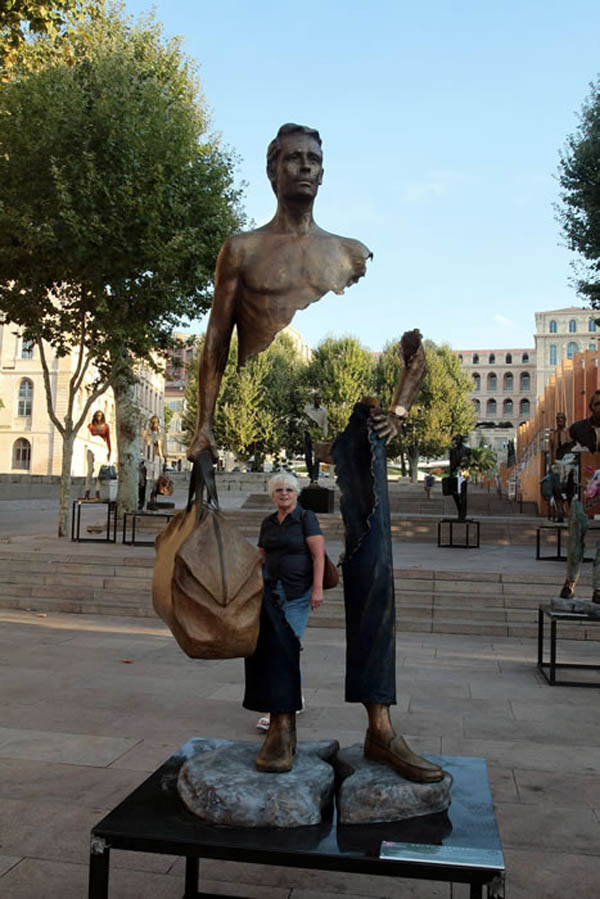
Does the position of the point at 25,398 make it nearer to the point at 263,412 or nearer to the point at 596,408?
the point at 263,412

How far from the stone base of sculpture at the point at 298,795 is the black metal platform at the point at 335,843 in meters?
0.03

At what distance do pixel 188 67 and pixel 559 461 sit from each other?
18.2 m

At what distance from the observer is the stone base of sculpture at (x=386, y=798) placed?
2.36 m

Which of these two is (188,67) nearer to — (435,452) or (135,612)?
(135,612)

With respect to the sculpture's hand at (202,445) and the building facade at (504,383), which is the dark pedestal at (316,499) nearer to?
the sculpture's hand at (202,445)

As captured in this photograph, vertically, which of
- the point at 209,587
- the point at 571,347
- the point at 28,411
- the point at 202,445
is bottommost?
the point at 209,587

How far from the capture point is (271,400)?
49.9 meters

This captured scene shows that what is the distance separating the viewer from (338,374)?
165 ft

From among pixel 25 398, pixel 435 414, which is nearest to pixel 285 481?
pixel 25 398

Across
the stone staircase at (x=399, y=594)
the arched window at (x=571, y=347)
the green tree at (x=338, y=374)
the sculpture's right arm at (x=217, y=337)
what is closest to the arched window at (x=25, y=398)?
the green tree at (x=338, y=374)

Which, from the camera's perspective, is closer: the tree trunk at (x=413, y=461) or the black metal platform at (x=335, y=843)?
the black metal platform at (x=335, y=843)

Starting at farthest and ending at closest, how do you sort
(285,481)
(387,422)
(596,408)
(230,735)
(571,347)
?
1. (571,347)
2. (596,408)
3. (230,735)
4. (285,481)
5. (387,422)

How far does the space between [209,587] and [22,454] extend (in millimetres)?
51389

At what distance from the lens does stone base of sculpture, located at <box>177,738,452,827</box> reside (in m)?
2.31
